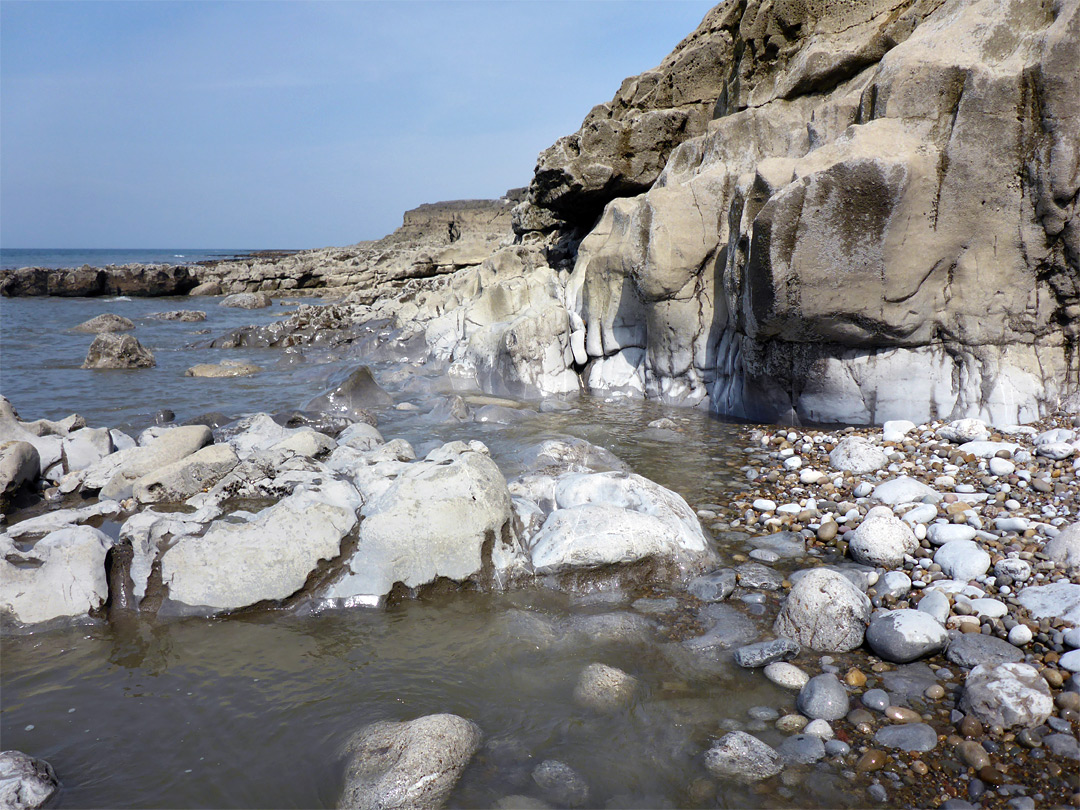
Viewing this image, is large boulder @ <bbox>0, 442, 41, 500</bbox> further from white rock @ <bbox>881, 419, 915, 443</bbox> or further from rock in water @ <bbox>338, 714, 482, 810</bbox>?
white rock @ <bbox>881, 419, 915, 443</bbox>

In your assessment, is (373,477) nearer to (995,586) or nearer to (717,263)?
(995,586)

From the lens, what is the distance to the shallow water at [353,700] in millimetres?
3045

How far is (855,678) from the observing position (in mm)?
3531

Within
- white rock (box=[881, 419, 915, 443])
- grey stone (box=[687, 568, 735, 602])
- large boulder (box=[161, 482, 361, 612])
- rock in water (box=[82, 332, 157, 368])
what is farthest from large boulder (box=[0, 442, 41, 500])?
rock in water (box=[82, 332, 157, 368])

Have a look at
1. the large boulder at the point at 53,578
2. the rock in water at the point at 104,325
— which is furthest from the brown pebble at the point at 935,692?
the rock in water at the point at 104,325

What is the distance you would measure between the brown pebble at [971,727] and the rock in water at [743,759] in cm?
83


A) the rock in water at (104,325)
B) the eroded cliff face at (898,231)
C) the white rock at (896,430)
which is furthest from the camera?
the rock in water at (104,325)

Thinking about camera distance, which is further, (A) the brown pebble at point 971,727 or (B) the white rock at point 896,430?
(B) the white rock at point 896,430

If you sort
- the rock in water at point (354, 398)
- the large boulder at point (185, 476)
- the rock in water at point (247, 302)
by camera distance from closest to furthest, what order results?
the large boulder at point (185, 476) → the rock in water at point (354, 398) → the rock in water at point (247, 302)

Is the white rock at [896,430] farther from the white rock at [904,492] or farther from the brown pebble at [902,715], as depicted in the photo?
the brown pebble at [902,715]

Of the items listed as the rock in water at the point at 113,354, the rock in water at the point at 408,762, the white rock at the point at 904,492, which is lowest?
the rock in water at the point at 408,762

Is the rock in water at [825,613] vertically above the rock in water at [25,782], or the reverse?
the rock in water at [825,613]

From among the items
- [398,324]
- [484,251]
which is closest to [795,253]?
[398,324]

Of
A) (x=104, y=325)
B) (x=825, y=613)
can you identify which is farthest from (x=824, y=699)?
(x=104, y=325)
